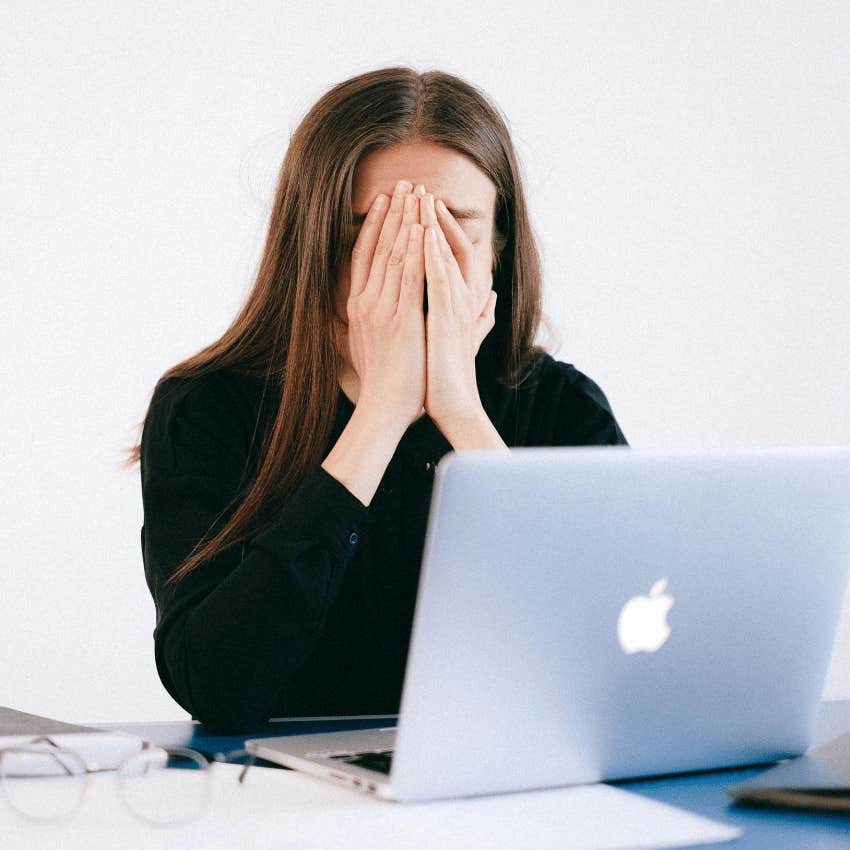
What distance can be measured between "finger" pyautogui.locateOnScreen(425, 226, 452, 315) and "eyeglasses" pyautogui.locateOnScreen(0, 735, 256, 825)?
688 mm

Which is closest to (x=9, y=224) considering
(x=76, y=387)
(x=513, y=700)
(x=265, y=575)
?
(x=76, y=387)

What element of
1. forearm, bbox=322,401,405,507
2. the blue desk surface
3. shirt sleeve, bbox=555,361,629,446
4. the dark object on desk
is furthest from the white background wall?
the dark object on desk

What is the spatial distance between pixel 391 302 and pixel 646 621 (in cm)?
68

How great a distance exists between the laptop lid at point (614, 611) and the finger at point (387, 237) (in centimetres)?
64

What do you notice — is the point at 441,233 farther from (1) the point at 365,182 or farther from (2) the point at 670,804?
(2) the point at 670,804

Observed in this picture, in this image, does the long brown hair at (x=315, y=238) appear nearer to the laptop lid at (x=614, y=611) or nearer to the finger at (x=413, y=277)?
the finger at (x=413, y=277)

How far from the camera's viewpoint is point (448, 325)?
148 centimetres

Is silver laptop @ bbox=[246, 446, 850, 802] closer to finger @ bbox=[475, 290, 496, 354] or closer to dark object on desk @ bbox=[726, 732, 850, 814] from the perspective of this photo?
dark object on desk @ bbox=[726, 732, 850, 814]

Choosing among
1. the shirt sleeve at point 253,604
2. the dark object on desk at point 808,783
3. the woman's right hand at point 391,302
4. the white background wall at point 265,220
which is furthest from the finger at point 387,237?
the white background wall at point 265,220

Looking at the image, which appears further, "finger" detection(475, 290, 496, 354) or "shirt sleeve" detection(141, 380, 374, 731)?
"finger" detection(475, 290, 496, 354)

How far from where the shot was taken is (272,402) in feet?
5.08

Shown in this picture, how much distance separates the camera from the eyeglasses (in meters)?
0.81

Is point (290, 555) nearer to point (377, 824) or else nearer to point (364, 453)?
point (364, 453)

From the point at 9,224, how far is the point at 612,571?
8.31 feet
